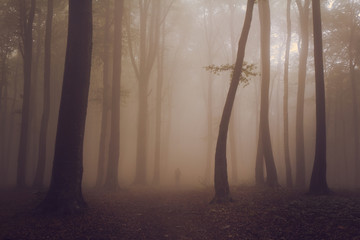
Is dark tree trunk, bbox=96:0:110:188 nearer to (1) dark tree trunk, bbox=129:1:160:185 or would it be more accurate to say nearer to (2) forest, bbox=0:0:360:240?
(2) forest, bbox=0:0:360:240

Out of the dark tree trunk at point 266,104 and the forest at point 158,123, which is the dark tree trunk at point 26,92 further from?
the dark tree trunk at point 266,104

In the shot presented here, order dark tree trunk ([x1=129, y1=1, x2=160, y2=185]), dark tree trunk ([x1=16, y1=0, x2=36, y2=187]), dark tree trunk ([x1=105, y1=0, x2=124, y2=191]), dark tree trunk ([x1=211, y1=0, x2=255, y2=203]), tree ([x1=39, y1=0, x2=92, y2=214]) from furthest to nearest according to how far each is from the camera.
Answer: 1. dark tree trunk ([x1=129, y1=1, x2=160, y2=185])
2. dark tree trunk ([x1=16, y1=0, x2=36, y2=187])
3. dark tree trunk ([x1=105, y1=0, x2=124, y2=191])
4. dark tree trunk ([x1=211, y1=0, x2=255, y2=203])
5. tree ([x1=39, y1=0, x2=92, y2=214])

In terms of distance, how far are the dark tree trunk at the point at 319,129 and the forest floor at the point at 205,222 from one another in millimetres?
1839

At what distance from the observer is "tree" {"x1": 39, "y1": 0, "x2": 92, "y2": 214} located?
7457 mm

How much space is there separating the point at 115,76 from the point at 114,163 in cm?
506

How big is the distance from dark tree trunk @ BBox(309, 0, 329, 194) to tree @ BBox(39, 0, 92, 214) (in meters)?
8.38

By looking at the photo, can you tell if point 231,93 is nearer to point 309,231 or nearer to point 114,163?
point 309,231

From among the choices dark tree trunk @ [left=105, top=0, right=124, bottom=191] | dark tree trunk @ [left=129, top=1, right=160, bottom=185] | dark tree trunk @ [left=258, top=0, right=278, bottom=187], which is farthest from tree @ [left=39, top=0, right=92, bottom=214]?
dark tree trunk @ [left=129, top=1, right=160, bottom=185]

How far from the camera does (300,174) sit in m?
16.8

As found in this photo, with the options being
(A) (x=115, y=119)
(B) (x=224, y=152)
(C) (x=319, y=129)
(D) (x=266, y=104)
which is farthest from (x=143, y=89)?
(C) (x=319, y=129)

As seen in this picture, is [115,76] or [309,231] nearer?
[309,231]

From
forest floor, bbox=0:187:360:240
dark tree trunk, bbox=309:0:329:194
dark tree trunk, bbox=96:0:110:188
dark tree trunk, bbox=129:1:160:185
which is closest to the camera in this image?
forest floor, bbox=0:187:360:240

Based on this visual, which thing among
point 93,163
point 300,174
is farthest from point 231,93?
point 93,163

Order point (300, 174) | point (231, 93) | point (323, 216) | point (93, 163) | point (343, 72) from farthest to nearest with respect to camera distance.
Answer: point (93, 163), point (343, 72), point (300, 174), point (231, 93), point (323, 216)
